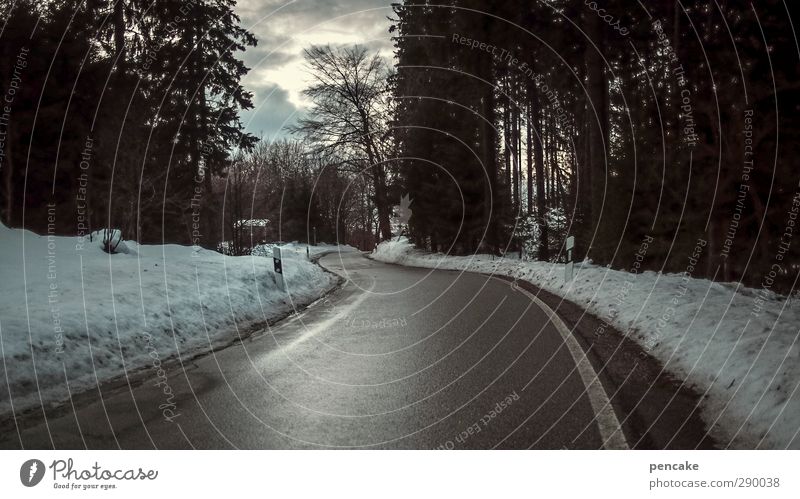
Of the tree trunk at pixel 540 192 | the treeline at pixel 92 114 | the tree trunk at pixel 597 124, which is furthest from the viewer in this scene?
the tree trunk at pixel 540 192

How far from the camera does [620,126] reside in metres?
20.5

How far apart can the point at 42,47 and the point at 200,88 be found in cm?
1110

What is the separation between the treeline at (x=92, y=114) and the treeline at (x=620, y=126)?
8342 mm

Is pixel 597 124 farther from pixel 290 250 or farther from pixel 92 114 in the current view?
pixel 290 250

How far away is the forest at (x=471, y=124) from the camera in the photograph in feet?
26.9

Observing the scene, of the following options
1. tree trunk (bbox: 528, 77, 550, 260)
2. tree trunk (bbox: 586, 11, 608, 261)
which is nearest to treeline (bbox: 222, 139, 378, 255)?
tree trunk (bbox: 586, 11, 608, 261)

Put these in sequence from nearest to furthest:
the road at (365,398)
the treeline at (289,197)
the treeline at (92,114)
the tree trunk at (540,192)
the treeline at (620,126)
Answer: the road at (365,398) → the treeline at (620,126) → the treeline at (92,114) → the tree trunk at (540,192) → the treeline at (289,197)

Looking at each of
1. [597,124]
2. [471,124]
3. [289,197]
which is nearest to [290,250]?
[471,124]

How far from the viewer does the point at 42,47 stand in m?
12.0

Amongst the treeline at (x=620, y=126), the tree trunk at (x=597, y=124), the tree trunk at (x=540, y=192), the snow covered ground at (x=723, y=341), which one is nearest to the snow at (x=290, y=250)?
the treeline at (x=620, y=126)

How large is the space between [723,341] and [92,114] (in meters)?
14.8

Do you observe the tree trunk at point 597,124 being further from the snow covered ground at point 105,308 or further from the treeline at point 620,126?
the snow covered ground at point 105,308

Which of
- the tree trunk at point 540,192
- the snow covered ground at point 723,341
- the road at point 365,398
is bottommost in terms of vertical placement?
the road at point 365,398
